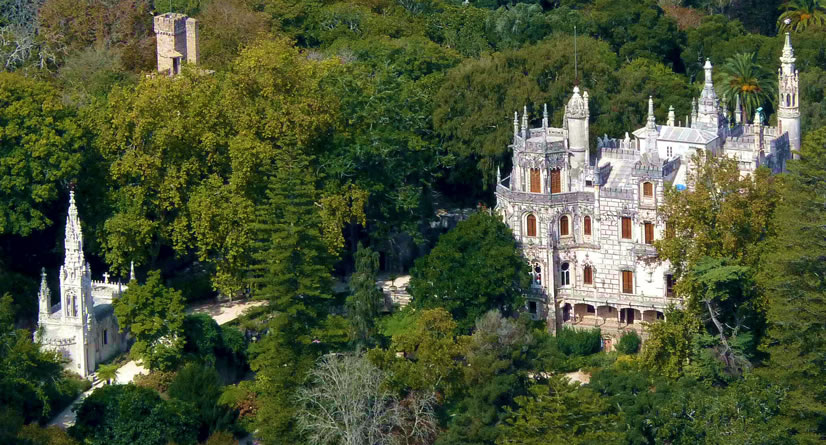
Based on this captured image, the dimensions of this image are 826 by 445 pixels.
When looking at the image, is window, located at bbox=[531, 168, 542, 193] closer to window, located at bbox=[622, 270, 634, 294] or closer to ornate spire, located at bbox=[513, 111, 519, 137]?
ornate spire, located at bbox=[513, 111, 519, 137]

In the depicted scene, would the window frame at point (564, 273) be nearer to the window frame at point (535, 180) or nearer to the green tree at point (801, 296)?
the window frame at point (535, 180)

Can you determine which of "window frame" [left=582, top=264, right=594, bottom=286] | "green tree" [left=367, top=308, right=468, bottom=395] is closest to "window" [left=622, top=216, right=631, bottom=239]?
"window frame" [left=582, top=264, right=594, bottom=286]

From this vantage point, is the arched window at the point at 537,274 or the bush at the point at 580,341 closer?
the bush at the point at 580,341

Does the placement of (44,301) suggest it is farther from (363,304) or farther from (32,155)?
(363,304)

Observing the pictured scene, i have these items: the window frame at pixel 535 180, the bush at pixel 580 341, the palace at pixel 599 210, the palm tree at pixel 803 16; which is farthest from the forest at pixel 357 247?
the palm tree at pixel 803 16

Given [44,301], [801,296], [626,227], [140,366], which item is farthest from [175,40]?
[801,296]

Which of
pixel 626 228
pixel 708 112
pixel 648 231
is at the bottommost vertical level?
pixel 648 231
